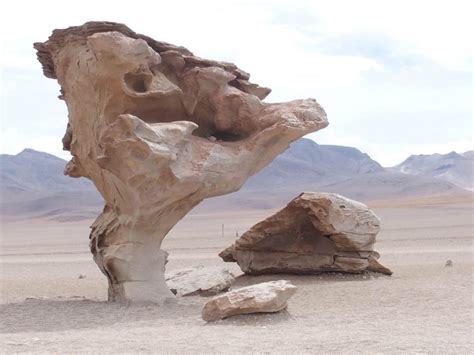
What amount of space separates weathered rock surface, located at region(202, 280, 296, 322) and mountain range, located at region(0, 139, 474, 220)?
269 feet

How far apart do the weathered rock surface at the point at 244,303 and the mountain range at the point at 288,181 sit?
8184 cm

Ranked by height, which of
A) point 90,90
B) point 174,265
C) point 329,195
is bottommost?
point 174,265

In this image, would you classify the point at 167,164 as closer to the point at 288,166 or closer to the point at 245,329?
the point at 245,329

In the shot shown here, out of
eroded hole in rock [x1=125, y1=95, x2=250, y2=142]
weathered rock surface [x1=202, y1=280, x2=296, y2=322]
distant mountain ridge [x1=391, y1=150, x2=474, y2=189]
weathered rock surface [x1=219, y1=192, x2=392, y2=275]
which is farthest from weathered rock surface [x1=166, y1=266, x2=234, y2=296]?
distant mountain ridge [x1=391, y1=150, x2=474, y2=189]

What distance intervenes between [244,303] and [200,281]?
429 centimetres

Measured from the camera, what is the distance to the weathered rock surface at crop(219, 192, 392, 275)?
49.0ft

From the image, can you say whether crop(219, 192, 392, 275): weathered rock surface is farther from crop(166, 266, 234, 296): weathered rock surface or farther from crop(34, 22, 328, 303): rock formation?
crop(34, 22, 328, 303): rock formation

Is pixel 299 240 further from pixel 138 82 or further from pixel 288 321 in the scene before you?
pixel 288 321

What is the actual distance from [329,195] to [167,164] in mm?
5188

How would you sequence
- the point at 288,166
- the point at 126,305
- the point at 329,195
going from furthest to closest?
the point at 288,166 → the point at 329,195 → the point at 126,305

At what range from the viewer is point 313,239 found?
623 inches

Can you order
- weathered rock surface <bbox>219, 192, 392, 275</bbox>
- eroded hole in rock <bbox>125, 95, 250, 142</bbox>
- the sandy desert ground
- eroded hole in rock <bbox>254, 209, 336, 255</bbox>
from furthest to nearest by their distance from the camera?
eroded hole in rock <bbox>254, 209, 336, 255</bbox> < weathered rock surface <bbox>219, 192, 392, 275</bbox> < eroded hole in rock <bbox>125, 95, 250, 142</bbox> < the sandy desert ground

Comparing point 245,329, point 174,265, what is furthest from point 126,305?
point 174,265

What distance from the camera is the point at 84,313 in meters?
11.3
